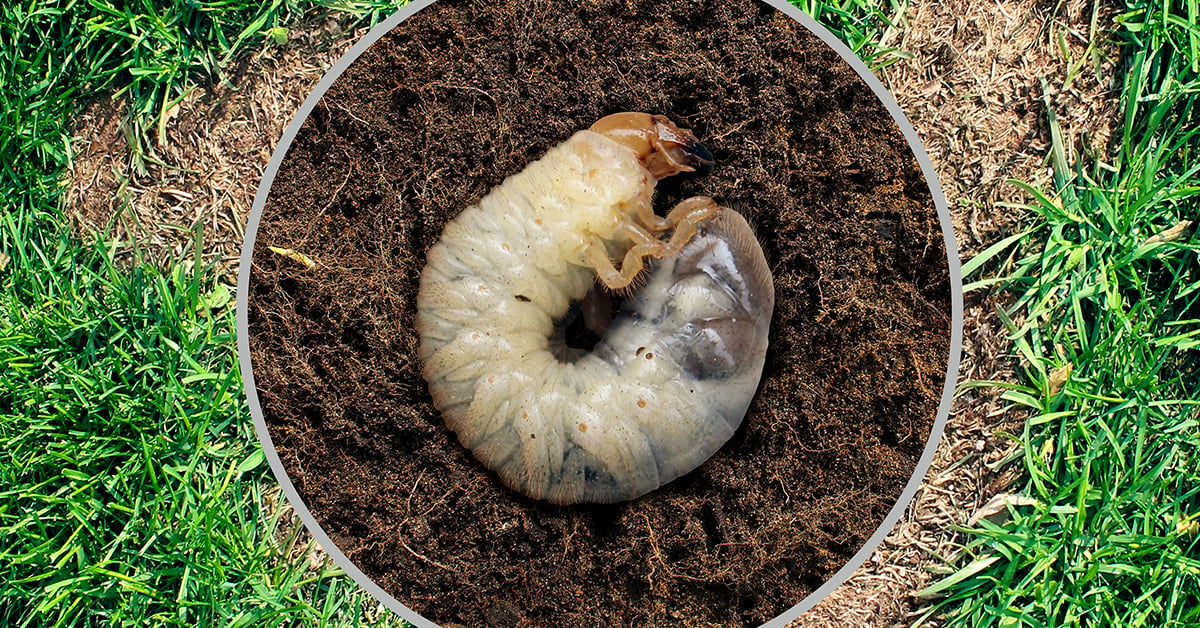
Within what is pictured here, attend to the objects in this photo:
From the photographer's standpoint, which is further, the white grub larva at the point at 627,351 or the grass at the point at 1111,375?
the grass at the point at 1111,375

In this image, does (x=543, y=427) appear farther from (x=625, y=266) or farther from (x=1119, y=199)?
(x=1119, y=199)

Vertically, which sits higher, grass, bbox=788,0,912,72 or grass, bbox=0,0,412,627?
grass, bbox=788,0,912,72

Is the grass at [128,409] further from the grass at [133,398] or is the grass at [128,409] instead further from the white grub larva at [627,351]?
the white grub larva at [627,351]

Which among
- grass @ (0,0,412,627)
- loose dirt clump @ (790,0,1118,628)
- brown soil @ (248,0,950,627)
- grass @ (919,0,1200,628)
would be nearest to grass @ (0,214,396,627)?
grass @ (0,0,412,627)

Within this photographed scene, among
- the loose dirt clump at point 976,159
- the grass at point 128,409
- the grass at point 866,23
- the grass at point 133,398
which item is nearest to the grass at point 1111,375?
the loose dirt clump at point 976,159

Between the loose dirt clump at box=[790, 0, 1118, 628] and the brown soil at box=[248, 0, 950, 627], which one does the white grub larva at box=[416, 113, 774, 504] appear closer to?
the brown soil at box=[248, 0, 950, 627]

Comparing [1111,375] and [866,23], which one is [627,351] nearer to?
[866,23]

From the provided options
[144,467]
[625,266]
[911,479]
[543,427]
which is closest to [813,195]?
[625,266]
